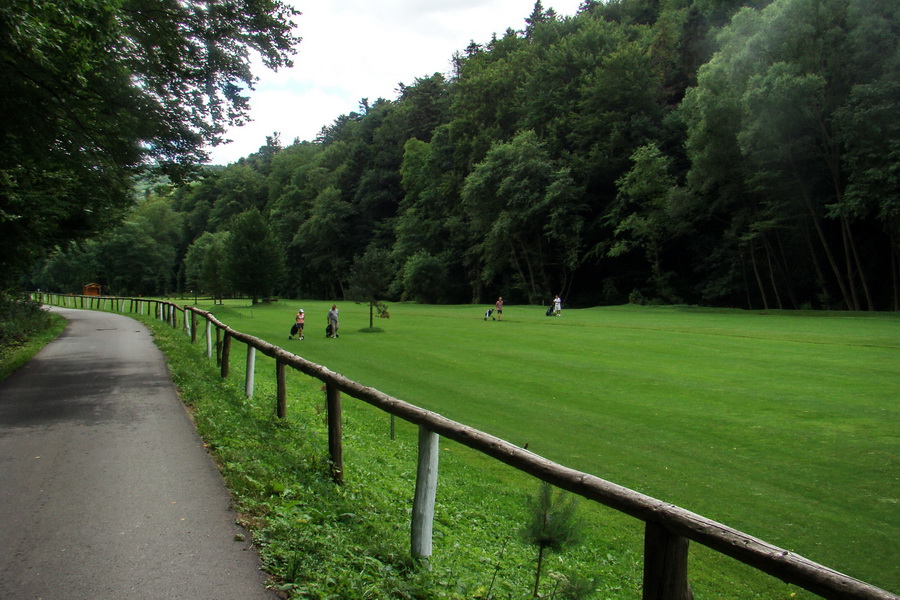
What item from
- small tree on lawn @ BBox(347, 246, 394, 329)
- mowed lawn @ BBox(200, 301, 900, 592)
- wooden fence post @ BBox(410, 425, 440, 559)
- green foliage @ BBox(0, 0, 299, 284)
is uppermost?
green foliage @ BBox(0, 0, 299, 284)

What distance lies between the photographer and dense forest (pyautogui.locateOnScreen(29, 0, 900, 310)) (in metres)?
36.0

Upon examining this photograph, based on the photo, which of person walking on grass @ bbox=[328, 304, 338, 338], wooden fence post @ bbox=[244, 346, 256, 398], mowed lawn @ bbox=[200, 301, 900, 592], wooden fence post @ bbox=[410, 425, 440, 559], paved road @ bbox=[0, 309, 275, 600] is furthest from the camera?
person walking on grass @ bbox=[328, 304, 338, 338]

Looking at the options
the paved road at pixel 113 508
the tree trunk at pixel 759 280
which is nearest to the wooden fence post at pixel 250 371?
the paved road at pixel 113 508

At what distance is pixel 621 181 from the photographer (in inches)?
2094

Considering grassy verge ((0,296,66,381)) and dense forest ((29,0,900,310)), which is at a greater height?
dense forest ((29,0,900,310))

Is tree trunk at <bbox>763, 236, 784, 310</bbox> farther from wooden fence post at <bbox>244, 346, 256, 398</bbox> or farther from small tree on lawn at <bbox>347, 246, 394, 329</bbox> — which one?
wooden fence post at <bbox>244, 346, 256, 398</bbox>

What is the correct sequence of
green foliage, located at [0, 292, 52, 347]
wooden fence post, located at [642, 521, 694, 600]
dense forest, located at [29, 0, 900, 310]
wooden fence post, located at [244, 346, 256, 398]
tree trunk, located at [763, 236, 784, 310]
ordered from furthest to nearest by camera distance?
tree trunk, located at [763, 236, 784, 310] → dense forest, located at [29, 0, 900, 310] → green foliage, located at [0, 292, 52, 347] → wooden fence post, located at [244, 346, 256, 398] → wooden fence post, located at [642, 521, 694, 600]

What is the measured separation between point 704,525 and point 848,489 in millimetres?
6822

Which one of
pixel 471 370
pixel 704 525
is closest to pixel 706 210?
pixel 471 370

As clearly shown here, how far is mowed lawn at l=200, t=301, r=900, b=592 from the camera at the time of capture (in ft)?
23.0

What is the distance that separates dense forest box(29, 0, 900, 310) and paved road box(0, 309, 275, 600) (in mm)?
9509

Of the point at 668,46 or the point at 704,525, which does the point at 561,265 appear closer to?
the point at 668,46

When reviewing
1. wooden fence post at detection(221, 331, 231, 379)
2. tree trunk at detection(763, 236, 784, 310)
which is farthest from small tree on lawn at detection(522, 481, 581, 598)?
tree trunk at detection(763, 236, 784, 310)

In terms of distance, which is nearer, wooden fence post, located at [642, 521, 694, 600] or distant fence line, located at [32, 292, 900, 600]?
distant fence line, located at [32, 292, 900, 600]
